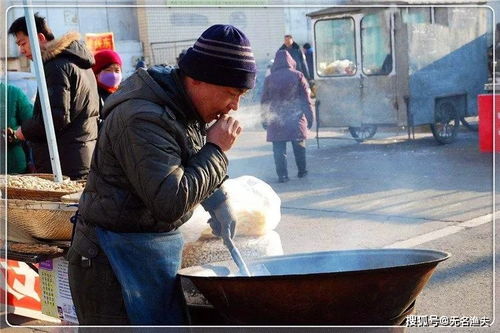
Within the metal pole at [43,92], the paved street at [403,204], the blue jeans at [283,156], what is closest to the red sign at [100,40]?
the paved street at [403,204]

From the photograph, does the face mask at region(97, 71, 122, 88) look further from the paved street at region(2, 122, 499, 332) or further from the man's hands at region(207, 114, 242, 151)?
the man's hands at region(207, 114, 242, 151)

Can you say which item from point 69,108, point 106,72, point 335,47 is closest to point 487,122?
point 335,47

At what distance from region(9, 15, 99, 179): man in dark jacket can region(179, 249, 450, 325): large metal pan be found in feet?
6.37

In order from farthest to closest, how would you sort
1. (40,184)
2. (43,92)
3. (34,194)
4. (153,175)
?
1. (43,92)
2. (40,184)
3. (34,194)
4. (153,175)

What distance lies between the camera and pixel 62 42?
3859mm

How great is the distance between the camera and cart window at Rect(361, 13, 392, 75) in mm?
10242

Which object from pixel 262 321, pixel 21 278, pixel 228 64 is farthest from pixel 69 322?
pixel 228 64

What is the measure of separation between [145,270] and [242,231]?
0.90 meters

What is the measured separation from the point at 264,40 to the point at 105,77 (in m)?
4.98

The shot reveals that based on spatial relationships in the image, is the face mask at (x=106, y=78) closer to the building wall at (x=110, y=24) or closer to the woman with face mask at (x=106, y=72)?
the woman with face mask at (x=106, y=72)

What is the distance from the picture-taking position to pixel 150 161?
76.3 inches

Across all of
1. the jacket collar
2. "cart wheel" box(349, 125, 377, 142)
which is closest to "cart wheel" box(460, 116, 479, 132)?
"cart wheel" box(349, 125, 377, 142)

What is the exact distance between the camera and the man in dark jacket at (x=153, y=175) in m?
1.96

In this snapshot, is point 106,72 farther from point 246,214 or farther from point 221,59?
point 221,59
